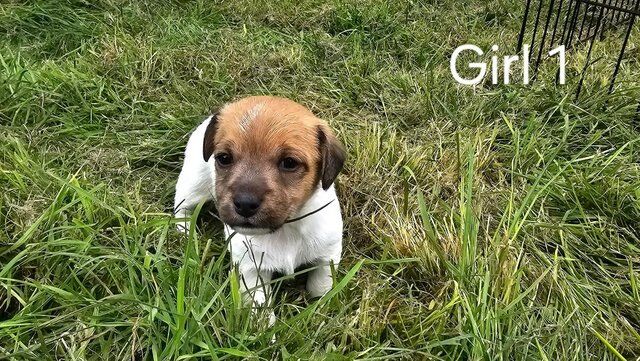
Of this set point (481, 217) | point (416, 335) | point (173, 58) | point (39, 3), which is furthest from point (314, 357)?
point (39, 3)

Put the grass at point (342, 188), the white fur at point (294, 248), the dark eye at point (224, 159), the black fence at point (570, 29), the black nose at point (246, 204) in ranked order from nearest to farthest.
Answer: the black nose at point (246, 204), the grass at point (342, 188), the dark eye at point (224, 159), the white fur at point (294, 248), the black fence at point (570, 29)

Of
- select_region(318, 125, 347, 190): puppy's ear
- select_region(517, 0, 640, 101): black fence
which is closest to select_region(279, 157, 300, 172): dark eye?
select_region(318, 125, 347, 190): puppy's ear

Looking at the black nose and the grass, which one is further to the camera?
the grass

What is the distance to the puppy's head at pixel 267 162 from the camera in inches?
101

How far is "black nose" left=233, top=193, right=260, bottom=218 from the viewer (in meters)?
2.52

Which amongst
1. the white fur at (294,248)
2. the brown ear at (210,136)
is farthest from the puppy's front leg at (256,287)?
the brown ear at (210,136)

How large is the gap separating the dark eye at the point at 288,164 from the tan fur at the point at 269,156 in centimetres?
2

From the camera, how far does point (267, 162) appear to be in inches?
104

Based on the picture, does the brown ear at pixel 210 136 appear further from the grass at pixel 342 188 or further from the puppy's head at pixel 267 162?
the grass at pixel 342 188

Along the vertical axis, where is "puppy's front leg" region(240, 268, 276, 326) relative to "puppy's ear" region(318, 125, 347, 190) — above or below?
below

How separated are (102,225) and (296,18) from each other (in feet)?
12.8

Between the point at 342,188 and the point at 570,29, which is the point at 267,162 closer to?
the point at 342,188

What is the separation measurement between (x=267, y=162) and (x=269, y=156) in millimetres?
29

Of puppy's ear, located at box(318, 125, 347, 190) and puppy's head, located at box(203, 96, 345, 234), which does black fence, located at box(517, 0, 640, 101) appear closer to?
puppy's ear, located at box(318, 125, 347, 190)
